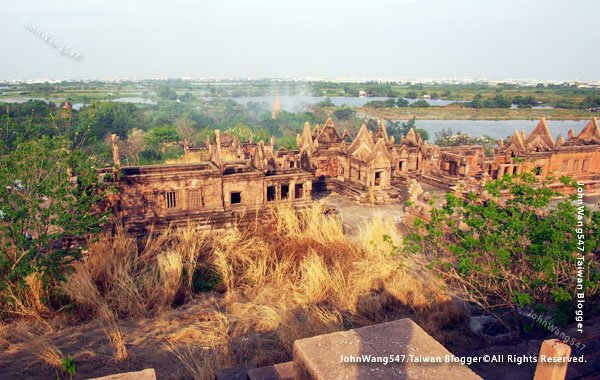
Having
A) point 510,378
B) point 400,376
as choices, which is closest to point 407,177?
point 510,378

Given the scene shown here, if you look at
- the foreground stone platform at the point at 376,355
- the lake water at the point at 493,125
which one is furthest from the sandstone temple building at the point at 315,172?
the lake water at the point at 493,125

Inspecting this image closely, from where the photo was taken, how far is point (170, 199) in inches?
806

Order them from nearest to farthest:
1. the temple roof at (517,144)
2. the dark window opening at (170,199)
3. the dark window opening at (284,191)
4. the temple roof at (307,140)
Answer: the dark window opening at (170,199) < the dark window opening at (284,191) < the temple roof at (517,144) < the temple roof at (307,140)

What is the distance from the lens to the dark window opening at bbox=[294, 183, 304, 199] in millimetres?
23688

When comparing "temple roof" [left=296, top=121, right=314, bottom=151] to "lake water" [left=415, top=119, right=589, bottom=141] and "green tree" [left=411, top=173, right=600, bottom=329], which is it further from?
"lake water" [left=415, top=119, right=589, bottom=141]

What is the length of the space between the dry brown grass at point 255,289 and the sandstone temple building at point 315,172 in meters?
2.50

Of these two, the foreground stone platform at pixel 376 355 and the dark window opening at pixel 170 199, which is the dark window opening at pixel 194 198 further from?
the foreground stone platform at pixel 376 355

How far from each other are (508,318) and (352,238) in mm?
9753

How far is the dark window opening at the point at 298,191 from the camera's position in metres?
23.7

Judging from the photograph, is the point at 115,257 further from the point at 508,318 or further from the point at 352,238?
the point at 508,318

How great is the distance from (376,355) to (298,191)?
1827cm

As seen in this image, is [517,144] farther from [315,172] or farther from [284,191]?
[284,191]

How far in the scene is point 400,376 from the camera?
532 cm

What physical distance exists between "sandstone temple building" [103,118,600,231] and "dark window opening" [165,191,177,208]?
5cm
